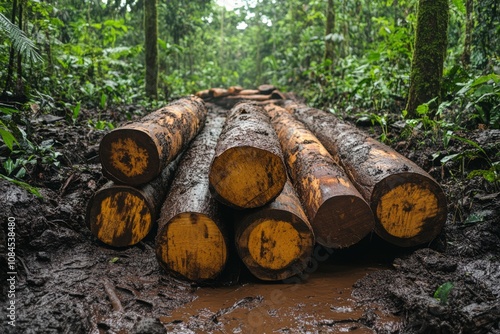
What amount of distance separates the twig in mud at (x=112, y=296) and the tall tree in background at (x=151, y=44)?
738 cm

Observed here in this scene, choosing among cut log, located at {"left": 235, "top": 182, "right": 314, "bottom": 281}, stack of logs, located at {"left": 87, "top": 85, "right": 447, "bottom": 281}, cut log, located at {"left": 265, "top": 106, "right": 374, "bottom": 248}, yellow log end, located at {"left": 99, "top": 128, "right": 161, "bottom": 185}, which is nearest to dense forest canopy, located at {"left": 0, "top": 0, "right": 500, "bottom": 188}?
yellow log end, located at {"left": 99, "top": 128, "right": 161, "bottom": 185}

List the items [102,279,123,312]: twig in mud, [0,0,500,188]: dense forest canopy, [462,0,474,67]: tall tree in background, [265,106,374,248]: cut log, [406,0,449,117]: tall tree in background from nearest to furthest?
1. [102,279,123,312]: twig in mud
2. [265,106,374,248]: cut log
3. [0,0,500,188]: dense forest canopy
4. [406,0,449,117]: tall tree in background
5. [462,0,474,67]: tall tree in background

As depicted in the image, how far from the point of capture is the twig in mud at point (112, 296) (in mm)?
2607

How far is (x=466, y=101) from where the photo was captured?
15.7 feet

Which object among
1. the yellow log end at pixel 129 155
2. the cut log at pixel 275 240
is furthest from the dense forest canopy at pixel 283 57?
the cut log at pixel 275 240

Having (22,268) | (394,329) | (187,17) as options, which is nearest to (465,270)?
(394,329)

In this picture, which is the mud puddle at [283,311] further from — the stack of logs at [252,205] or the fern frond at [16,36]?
the fern frond at [16,36]

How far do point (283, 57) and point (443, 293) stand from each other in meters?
19.4

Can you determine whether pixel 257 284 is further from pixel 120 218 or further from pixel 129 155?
pixel 129 155

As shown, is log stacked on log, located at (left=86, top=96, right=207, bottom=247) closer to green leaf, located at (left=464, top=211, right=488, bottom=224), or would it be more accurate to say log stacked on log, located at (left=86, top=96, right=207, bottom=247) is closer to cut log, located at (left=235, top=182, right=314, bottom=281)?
cut log, located at (left=235, top=182, right=314, bottom=281)

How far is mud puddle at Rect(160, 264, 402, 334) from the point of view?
249 cm

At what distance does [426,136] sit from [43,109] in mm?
5608

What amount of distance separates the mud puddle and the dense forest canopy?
6.70 ft

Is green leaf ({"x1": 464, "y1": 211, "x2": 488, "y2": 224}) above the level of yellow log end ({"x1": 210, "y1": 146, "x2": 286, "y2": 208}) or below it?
below
